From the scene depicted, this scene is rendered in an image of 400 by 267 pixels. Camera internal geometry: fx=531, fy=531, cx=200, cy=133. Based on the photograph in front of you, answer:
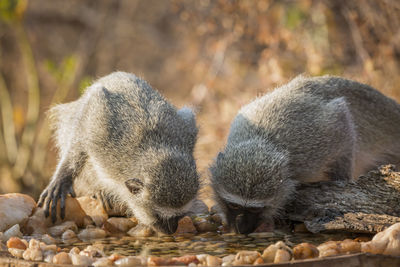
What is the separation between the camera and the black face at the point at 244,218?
3.44 metres

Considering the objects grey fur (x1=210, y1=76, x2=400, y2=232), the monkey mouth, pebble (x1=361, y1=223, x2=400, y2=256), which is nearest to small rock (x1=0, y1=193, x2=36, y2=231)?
grey fur (x1=210, y1=76, x2=400, y2=232)

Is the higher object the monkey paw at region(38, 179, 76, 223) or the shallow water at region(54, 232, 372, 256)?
the monkey paw at region(38, 179, 76, 223)

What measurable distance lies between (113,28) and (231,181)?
33.3ft

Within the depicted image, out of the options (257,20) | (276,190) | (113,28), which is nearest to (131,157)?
(276,190)

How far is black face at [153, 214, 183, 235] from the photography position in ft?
11.3

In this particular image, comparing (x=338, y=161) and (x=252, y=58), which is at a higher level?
(x=252, y=58)

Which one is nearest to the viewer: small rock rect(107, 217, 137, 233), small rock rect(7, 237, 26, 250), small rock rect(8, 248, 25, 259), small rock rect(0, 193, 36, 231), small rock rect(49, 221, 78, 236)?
small rock rect(8, 248, 25, 259)

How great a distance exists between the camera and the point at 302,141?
384 centimetres

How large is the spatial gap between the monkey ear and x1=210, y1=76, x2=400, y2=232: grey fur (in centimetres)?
50

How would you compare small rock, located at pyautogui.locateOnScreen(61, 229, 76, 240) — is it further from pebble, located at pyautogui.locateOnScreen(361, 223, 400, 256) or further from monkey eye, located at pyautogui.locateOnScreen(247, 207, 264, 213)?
pebble, located at pyautogui.locateOnScreen(361, 223, 400, 256)

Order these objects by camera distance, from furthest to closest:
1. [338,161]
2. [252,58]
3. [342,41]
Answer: [252,58] → [342,41] → [338,161]

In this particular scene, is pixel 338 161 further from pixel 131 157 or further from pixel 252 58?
pixel 252 58

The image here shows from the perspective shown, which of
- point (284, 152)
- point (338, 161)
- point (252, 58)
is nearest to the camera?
point (284, 152)

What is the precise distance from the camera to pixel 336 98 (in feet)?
14.1
